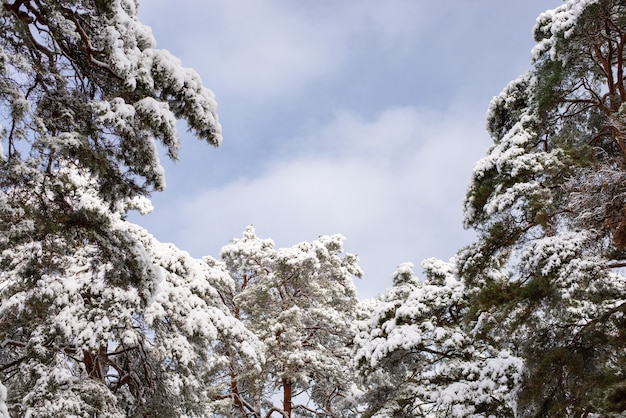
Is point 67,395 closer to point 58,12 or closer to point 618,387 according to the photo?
point 58,12

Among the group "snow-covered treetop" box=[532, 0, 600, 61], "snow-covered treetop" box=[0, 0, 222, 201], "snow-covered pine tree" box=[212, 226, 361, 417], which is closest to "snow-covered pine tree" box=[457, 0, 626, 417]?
"snow-covered treetop" box=[532, 0, 600, 61]

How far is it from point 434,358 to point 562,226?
13.4ft

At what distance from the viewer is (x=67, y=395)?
6348 mm

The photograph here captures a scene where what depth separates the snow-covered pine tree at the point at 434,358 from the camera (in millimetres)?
8102

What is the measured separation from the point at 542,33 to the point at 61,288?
9.11 meters

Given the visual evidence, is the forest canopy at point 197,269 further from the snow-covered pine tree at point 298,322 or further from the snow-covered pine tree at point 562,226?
the snow-covered pine tree at point 298,322

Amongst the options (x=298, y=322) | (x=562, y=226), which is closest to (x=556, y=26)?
(x=562, y=226)

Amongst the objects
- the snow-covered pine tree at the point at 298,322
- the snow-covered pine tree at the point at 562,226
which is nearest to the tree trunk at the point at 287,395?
the snow-covered pine tree at the point at 298,322

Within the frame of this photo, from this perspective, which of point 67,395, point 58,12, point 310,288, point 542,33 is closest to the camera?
point 58,12

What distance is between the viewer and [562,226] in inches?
270

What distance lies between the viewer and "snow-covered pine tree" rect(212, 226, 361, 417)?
1558 cm

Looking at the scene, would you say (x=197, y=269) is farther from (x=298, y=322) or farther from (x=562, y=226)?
(x=562, y=226)

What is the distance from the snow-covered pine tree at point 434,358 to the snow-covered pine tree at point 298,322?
5.60m

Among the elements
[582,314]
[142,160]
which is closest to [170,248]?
[142,160]
